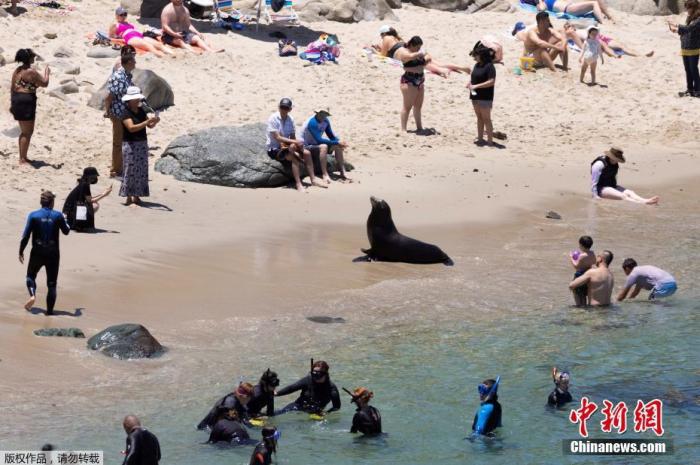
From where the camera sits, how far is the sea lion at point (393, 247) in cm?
1563

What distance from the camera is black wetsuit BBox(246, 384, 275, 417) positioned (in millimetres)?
10867

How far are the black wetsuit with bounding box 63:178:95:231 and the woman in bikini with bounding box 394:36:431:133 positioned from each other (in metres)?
7.09

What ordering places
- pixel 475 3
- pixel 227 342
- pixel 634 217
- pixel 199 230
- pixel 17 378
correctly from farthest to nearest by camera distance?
pixel 475 3 < pixel 634 217 < pixel 199 230 < pixel 227 342 < pixel 17 378

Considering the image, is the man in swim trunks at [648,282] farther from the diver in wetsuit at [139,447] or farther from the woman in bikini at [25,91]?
the woman in bikini at [25,91]

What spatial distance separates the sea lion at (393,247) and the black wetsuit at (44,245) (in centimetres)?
425

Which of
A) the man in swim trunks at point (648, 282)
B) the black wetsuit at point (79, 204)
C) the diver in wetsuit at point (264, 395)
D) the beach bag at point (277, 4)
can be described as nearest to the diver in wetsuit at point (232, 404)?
the diver in wetsuit at point (264, 395)

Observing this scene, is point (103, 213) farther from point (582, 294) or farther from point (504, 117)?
point (504, 117)

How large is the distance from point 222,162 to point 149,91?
2.40 m

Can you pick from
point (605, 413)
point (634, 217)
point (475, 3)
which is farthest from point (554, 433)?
point (475, 3)

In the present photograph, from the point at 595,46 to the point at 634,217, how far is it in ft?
20.6

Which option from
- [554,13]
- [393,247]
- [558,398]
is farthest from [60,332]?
[554,13]

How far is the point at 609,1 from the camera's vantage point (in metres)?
29.5

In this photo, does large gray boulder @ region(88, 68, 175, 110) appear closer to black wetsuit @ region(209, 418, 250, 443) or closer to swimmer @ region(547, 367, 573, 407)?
swimmer @ region(547, 367, 573, 407)

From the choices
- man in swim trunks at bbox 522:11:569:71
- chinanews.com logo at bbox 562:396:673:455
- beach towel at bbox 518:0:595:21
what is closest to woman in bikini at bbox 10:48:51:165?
chinanews.com logo at bbox 562:396:673:455
